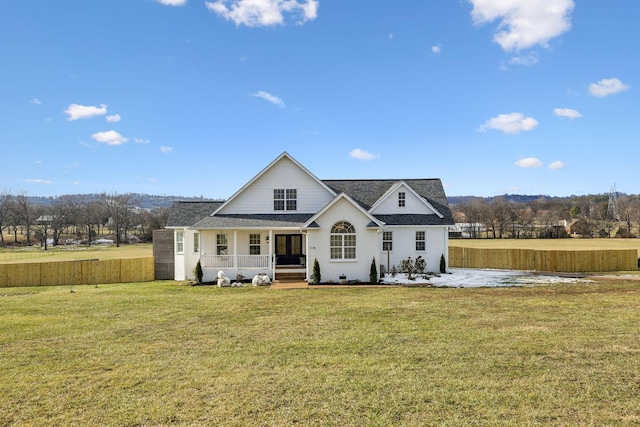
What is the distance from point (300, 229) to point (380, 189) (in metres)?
8.61

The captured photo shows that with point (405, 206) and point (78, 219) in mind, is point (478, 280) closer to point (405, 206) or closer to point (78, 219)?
point (405, 206)

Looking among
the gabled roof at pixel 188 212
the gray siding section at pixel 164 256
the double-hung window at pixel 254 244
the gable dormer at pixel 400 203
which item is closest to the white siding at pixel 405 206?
the gable dormer at pixel 400 203

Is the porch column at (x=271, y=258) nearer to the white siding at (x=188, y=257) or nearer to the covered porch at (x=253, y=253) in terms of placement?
the covered porch at (x=253, y=253)

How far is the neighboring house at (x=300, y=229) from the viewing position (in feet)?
76.5

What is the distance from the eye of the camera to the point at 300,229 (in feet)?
76.4

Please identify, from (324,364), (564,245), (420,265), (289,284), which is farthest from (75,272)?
(564,245)

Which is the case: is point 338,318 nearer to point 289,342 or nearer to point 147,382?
point 289,342

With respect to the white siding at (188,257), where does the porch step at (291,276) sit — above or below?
below

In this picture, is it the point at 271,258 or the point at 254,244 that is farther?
the point at 254,244

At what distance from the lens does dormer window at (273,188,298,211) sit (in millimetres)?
25719

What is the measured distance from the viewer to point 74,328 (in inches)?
500

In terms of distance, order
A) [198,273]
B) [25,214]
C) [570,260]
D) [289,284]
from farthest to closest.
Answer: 1. [25,214]
2. [570,260]
3. [198,273]
4. [289,284]

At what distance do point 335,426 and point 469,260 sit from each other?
30.2 meters

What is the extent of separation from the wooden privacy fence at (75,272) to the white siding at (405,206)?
15.9 meters
